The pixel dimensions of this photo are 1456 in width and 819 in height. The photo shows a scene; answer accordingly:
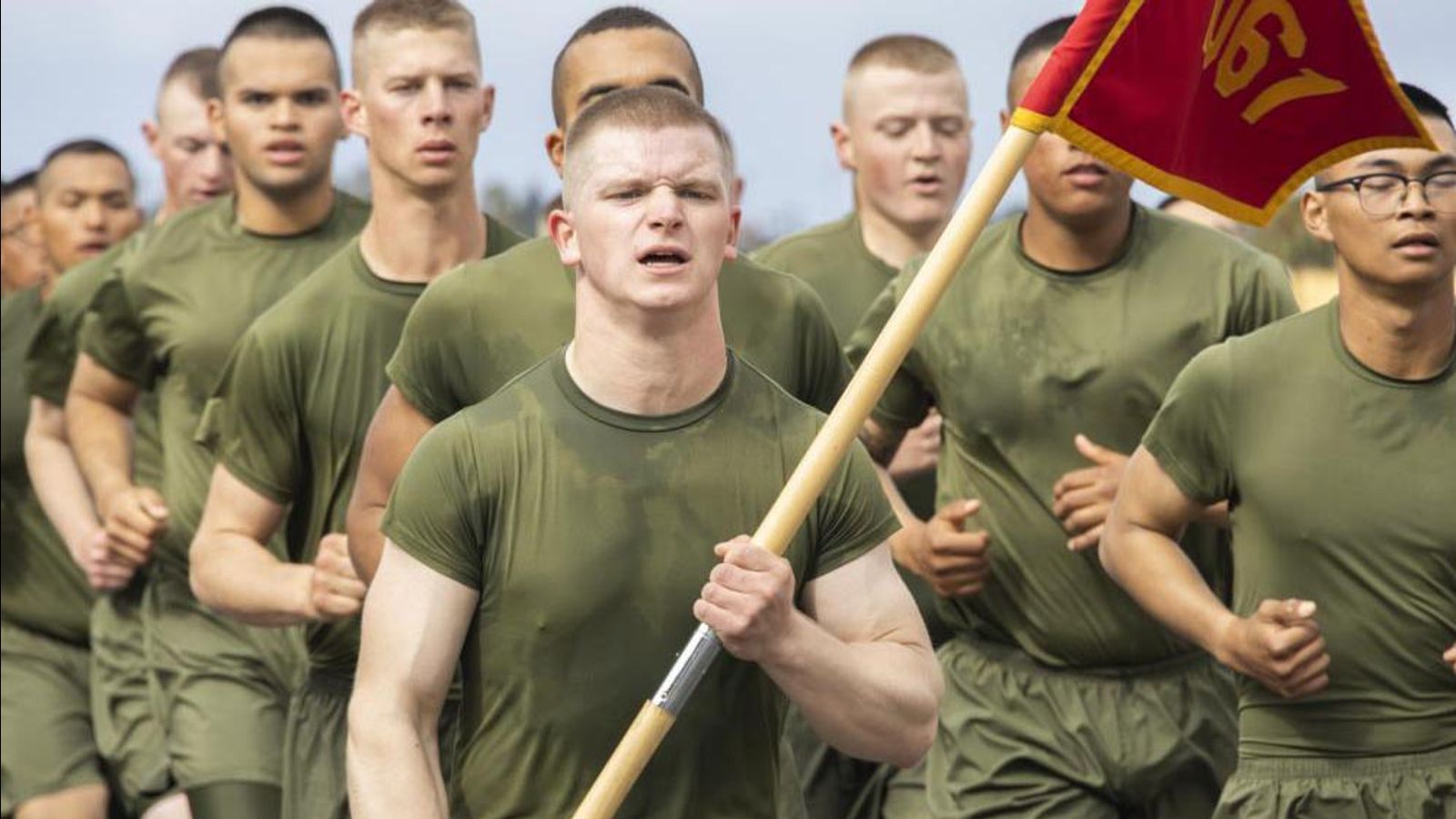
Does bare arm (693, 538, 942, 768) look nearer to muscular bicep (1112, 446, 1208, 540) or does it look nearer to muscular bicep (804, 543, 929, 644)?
Answer: muscular bicep (804, 543, 929, 644)

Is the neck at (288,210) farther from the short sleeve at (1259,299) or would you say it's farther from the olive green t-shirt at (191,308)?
the short sleeve at (1259,299)

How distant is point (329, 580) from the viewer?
9.61 metres

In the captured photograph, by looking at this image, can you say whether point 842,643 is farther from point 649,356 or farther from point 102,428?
point 102,428

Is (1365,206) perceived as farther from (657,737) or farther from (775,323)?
(657,737)

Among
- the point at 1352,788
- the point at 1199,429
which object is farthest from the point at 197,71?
the point at 1352,788

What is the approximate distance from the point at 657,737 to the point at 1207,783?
3.52 m

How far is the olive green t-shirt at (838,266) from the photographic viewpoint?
12.6 m

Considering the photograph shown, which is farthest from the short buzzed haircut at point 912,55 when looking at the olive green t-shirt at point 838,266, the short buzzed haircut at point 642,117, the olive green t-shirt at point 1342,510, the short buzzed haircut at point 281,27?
the short buzzed haircut at point 642,117

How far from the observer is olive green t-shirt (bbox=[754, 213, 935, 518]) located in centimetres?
1264

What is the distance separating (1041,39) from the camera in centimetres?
1148

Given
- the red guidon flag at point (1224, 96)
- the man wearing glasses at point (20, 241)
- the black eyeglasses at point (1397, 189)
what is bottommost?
the man wearing glasses at point (20, 241)

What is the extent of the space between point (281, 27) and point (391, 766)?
5.72 metres

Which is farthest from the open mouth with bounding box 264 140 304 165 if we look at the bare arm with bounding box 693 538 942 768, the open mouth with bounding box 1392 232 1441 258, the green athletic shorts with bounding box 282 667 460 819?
the bare arm with bounding box 693 538 942 768

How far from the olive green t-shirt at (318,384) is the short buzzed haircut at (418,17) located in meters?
0.62
